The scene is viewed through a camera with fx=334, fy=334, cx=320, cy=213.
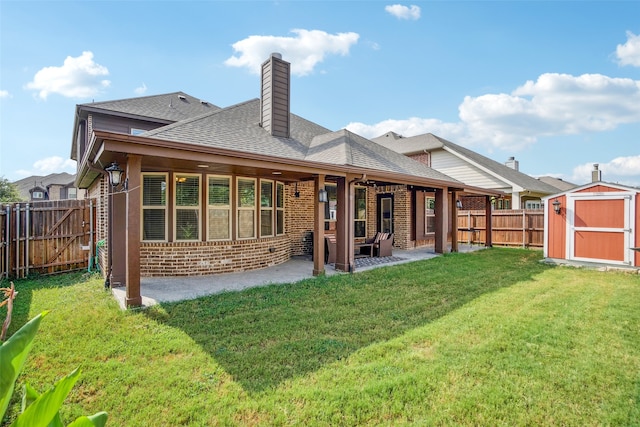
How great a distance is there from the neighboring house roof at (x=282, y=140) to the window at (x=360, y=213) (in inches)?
55.7

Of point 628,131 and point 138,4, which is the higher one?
point 138,4

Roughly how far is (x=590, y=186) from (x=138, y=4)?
12.9m

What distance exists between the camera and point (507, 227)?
14719 mm

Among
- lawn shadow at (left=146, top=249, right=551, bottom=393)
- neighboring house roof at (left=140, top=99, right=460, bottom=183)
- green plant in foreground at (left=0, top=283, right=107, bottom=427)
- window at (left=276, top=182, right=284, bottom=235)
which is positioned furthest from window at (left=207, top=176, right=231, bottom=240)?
green plant in foreground at (left=0, top=283, right=107, bottom=427)

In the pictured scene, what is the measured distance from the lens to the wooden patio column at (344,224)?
827cm

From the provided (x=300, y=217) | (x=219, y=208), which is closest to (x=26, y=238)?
(x=219, y=208)

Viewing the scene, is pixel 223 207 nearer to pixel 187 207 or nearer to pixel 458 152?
pixel 187 207

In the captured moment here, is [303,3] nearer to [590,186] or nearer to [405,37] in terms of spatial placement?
[405,37]

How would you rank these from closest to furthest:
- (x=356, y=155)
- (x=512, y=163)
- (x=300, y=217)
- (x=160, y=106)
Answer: (x=356, y=155), (x=300, y=217), (x=160, y=106), (x=512, y=163)

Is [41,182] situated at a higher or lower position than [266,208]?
higher

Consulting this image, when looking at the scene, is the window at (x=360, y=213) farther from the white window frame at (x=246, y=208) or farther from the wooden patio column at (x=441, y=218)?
the white window frame at (x=246, y=208)

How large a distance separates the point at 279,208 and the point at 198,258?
281cm

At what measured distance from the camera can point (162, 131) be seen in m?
7.70

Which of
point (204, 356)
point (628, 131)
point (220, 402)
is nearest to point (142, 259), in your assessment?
point (204, 356)
